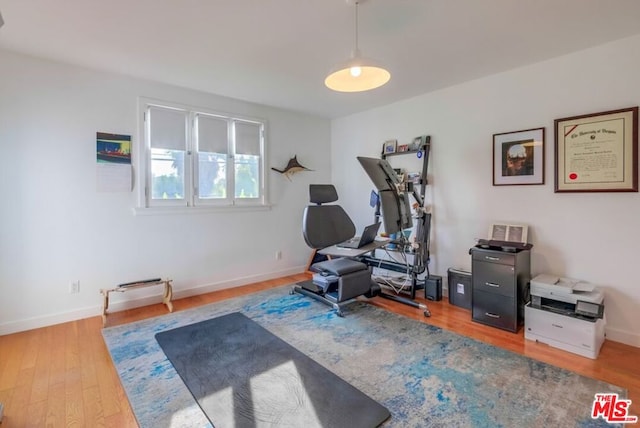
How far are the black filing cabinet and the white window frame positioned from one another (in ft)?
9.13

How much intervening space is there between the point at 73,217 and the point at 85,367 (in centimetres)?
152

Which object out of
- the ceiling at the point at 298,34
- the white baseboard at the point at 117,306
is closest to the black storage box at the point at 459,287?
the ceiling at the point at 298,34

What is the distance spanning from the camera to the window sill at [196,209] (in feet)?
11.1

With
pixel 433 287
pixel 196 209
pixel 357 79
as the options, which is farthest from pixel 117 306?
pixel 433 287

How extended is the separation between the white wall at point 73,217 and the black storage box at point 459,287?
2760mm

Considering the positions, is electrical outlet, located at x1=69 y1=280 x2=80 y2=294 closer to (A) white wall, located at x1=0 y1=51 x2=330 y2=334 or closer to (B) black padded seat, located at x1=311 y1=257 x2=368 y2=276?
(A) white wall, located at x1=0 y1=51 x2=330 y2=334

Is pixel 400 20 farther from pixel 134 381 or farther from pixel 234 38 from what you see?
pixel 134 381

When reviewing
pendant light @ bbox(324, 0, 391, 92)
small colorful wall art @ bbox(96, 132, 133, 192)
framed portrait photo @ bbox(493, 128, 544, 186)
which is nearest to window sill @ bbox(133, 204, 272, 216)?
small colorful wall art @ bbox(96, 132, 133, 192)

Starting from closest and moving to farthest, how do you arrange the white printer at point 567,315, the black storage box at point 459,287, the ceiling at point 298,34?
the ceiling at point 298,34
the white printer at point 567,315
the black storage box at point 459,287

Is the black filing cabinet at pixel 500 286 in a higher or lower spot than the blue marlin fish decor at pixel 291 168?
lower

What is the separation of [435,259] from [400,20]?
264 centimetres

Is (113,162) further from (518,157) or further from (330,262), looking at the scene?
(518,157)

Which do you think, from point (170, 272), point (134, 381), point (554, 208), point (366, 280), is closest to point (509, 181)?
point (554, 208)

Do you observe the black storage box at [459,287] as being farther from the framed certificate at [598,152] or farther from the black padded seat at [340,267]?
the framed certificate at [598,152]
